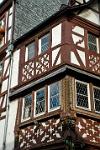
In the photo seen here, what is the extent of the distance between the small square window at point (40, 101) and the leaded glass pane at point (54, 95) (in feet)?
1.66

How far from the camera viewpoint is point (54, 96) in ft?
44.3

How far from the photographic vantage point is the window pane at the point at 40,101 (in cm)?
1395

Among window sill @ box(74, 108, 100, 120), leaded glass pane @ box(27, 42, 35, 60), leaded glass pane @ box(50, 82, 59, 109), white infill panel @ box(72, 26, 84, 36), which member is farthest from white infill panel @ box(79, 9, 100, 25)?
window sill @ box(74, 108, 100, 120)

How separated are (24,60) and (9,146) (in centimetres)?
433

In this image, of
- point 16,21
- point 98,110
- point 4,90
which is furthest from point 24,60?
point 98,110

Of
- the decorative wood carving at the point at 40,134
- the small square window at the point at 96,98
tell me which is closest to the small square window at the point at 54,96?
the decorative wood carving at the point at 40,134

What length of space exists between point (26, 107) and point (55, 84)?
83.9 inches

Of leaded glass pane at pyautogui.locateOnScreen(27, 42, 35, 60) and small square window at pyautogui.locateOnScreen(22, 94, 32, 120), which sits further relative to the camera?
leaded glass pane at pyautogui.locateOnScreen(27, 42, 35, 60)

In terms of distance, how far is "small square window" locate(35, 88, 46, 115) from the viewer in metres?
13.9

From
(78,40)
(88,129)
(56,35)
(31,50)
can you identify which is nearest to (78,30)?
(78,40)

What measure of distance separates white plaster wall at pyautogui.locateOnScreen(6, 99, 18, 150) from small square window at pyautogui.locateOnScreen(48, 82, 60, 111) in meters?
2.43

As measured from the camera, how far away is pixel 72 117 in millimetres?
12203

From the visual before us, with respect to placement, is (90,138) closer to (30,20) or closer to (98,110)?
(98,110)

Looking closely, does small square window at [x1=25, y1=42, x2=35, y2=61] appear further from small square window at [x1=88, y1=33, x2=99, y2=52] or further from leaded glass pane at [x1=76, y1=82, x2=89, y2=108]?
leaded glass pane at [x1=76, y1=82, x2=89, y2=108]
